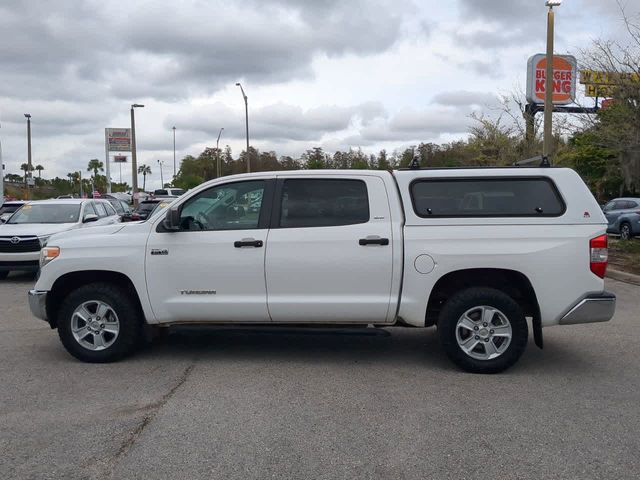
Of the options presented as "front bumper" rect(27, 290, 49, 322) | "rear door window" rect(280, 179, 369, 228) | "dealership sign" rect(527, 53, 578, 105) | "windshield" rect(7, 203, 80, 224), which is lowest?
"front bumper" rect(27, 290, 49, 322)

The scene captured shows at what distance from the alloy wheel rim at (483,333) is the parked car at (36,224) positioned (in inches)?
354

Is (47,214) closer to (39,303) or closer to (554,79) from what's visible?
(39,303)

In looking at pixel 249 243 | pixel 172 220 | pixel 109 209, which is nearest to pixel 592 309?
pixel 249 243

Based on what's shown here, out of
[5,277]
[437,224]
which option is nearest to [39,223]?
[5,277]

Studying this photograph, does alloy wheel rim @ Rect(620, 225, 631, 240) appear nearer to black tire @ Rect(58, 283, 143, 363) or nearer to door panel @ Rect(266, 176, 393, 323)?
door panel @ Rect(266, 176, 393, 323)

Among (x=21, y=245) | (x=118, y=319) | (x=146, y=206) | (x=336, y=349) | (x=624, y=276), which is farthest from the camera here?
(x=146, y=206)

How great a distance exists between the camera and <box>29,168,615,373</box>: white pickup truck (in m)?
5.81

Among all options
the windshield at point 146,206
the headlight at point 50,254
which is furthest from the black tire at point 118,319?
the windshield at point 146,206

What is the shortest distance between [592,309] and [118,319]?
449 centimetres

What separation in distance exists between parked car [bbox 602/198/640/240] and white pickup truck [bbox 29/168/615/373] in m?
15.6

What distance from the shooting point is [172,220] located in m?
6.14

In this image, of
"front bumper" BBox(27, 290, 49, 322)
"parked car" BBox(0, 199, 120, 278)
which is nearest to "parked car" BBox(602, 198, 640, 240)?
"parked car" BBox(0, 199, 120, 278)

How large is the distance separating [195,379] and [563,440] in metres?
3.16

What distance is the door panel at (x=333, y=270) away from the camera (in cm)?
591
